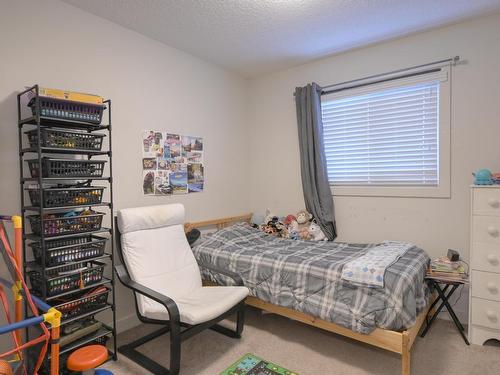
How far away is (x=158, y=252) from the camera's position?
2.63 metres

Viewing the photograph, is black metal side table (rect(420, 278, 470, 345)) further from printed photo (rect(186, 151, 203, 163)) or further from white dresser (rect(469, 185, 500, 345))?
A: printed photo (rect(186, 151, 203, 163))

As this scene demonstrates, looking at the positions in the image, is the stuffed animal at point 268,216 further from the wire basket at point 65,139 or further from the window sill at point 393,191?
the wire basket at point 65,139

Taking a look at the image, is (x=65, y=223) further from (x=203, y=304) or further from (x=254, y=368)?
(x=254, y=368)

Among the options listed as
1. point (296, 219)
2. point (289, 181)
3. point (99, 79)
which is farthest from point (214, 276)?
point (99, 79)

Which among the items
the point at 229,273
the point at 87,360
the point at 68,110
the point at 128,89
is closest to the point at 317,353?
the point at 229,273

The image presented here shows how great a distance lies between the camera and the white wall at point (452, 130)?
2.72m

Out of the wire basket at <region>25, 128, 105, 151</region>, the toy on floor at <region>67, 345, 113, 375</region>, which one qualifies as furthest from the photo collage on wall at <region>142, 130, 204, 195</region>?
the toy on floor at <region>67, 345, 113, 375</region>

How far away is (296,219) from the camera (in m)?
3.72

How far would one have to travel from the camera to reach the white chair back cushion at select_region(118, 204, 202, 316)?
246 centimetres

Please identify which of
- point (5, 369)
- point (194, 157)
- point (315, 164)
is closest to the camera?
point (5, 369)

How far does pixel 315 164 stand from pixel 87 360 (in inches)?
108

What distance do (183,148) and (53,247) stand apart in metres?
1.63

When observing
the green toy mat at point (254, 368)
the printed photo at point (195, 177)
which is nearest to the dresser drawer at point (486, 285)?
the green toy mat at point (254, 368)

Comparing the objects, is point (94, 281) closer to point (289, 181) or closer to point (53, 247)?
point (53, 247)
